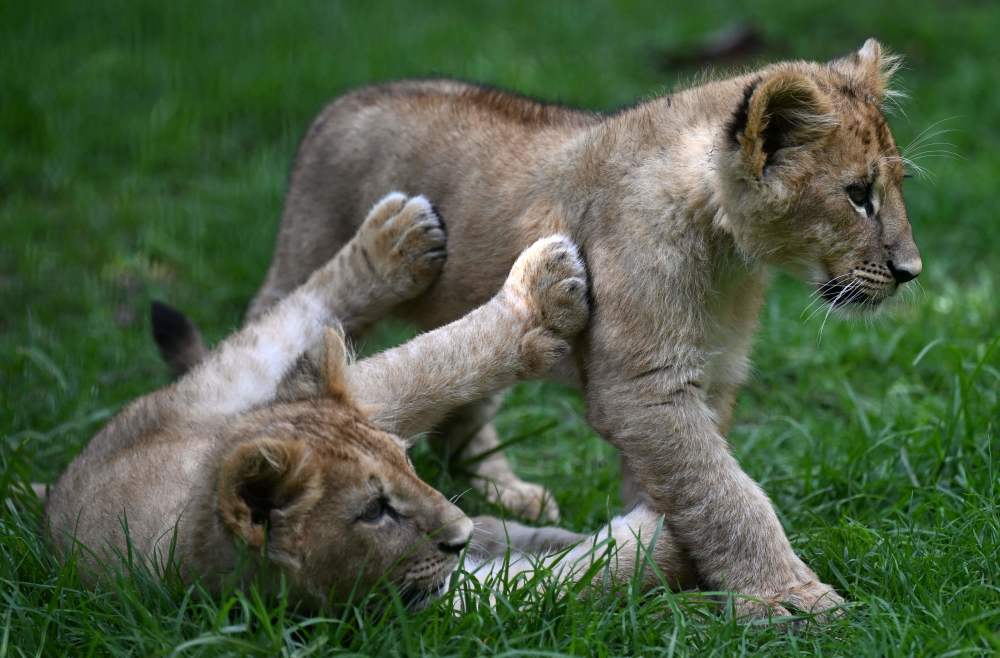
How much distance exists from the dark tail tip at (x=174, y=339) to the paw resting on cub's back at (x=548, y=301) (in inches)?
70.8

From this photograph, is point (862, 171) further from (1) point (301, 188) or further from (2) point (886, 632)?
(1) point (301, 188)

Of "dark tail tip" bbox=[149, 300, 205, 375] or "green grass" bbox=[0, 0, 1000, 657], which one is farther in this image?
"dark tail tip" bbox=[149, 300, 205, 375]

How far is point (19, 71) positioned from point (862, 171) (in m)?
7.20

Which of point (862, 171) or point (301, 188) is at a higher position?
point (862, 171)

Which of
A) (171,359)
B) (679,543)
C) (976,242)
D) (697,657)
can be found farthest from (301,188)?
(976,242)

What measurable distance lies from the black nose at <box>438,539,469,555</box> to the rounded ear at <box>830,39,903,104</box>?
1.94 meters

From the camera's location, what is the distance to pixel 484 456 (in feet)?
16.9

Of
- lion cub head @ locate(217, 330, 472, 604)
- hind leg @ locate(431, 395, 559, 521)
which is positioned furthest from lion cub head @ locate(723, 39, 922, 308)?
hind leg @ locate(431, 395, 559, 521)

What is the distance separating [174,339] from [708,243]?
8.23 feet

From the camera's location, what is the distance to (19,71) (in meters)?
9.26

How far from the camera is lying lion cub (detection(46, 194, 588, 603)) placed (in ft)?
11.1

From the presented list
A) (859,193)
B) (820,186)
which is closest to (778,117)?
(820,186)

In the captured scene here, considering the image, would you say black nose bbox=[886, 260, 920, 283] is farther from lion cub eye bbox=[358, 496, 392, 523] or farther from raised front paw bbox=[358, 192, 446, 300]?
lion cub eye bbox=[358, 496, 392, 523]

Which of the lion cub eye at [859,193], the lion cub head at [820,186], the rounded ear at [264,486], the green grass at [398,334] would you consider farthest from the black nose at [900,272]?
the rounded ear at [264,486]
